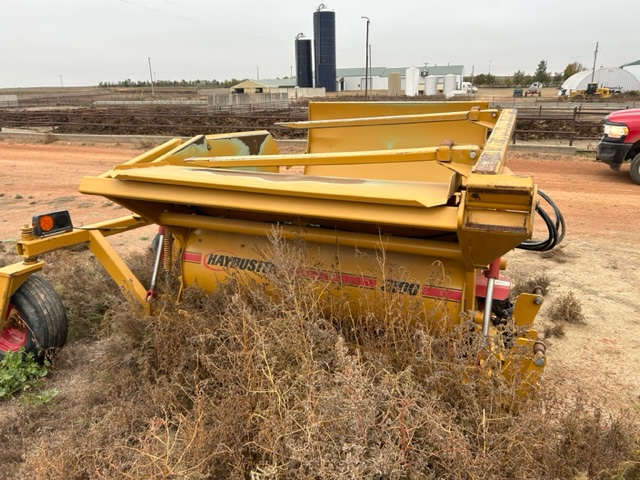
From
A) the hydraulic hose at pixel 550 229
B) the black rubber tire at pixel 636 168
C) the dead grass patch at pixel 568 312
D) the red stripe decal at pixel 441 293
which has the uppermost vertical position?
the hydraulic hose at pixel 550 229

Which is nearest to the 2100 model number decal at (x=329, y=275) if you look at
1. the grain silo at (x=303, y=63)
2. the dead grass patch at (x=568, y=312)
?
the dead grass patch at (x=568, y=312)

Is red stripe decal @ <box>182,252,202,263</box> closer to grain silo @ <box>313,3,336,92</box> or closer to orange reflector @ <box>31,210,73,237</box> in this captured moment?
orange reflector @ <box>31,210,73,237</box>

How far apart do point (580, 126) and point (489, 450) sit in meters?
17.8

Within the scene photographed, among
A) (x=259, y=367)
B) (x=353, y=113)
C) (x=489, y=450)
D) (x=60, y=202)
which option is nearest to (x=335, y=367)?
(x=259, y=367)

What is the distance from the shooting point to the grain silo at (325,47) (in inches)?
2166

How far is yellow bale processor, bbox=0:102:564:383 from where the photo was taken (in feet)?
7.30

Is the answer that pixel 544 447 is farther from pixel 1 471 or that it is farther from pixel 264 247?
pixel 1 471

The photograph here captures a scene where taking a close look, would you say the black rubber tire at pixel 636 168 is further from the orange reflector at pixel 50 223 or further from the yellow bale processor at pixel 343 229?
the orange reflector at pixel 50 223

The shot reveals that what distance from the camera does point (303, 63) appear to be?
186 ft

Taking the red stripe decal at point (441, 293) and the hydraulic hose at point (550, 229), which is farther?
the hydraulic hose at point (550, 229)

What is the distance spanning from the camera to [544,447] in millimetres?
2004

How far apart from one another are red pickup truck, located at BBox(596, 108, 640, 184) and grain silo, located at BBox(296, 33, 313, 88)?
164 ft

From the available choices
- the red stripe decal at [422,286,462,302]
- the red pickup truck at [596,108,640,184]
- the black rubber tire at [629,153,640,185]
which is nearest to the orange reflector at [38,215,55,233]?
the red stripe decal at [422,286,462,302]

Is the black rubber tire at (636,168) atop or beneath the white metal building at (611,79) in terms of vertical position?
beneath
